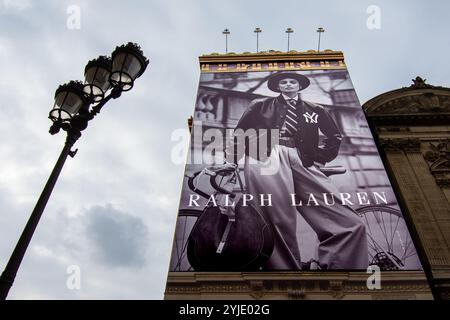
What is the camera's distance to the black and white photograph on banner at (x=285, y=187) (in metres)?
13.2

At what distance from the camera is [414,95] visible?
21641 millimetres

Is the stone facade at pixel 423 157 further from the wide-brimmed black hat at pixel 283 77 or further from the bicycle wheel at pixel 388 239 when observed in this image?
the wide-brimmed black hat at pixel 283 77

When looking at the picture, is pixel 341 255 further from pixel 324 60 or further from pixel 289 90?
pixel 324 60

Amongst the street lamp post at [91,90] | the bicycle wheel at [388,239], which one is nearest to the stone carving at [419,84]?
the bicycle wheel at [388,239]

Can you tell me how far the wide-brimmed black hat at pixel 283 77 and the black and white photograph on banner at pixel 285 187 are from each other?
0.13 m

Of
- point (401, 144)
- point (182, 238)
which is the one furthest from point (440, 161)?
point (182, 238)

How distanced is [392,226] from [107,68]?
11.9 metres

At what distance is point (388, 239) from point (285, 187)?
442 centimetres

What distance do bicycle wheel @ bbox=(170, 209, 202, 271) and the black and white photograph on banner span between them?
1.6 inches

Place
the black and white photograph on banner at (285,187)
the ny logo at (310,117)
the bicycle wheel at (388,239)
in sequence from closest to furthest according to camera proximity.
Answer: the bicycle wheel at (388,239) → the black and white photograph on banner at (285,187) → the ny logo at (310,117)

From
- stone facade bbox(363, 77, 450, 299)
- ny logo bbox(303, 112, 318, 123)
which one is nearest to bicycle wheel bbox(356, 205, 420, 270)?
stone facade bbox(363, 77, 450, 299)

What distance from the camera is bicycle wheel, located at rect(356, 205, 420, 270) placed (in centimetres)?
1283

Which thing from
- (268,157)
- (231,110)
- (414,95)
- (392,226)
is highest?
(414,95)

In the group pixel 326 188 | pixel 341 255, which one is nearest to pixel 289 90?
pixel 326 188
